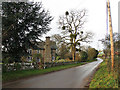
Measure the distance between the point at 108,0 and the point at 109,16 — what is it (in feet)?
5.79

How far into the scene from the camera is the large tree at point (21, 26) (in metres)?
12.2

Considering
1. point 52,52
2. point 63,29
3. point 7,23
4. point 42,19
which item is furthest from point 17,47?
point 52,52

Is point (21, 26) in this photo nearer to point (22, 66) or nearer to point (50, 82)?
point (22, 66)

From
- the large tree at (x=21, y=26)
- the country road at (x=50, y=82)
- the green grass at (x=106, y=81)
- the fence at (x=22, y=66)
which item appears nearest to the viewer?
the green grass at (x=106, y=81)

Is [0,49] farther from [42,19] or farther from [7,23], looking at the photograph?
[42,19]

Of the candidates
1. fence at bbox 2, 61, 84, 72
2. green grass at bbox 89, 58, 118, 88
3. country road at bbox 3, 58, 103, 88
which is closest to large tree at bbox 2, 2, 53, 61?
fence at bbox 2, 61, 84, 72

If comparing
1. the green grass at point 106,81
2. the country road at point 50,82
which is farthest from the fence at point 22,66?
the green grass at point 106,81

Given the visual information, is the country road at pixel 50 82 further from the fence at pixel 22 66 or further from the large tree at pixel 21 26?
the large tree at pixel 21 26

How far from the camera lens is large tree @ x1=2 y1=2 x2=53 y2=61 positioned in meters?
12.2

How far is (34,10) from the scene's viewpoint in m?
14.1

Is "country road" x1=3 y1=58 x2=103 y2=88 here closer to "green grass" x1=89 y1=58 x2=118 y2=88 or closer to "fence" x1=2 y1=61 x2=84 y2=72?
"green grass" x1=89 y1=58 x2=118 y2=88

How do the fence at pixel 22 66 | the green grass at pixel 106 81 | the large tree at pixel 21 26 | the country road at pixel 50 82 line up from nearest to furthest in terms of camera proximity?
the green grass at pixel 106 81, the country road at pixel 50 82, the large tree at pixel 21 26, the fence at pixel 22 66

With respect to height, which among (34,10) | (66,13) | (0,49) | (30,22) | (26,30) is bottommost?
(0,49)

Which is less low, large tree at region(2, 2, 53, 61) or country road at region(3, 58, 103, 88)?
large tree at region(2, 2, 53, 61)
